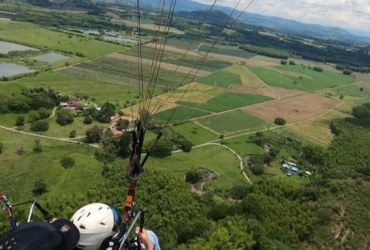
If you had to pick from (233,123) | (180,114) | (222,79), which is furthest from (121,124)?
(222,79)

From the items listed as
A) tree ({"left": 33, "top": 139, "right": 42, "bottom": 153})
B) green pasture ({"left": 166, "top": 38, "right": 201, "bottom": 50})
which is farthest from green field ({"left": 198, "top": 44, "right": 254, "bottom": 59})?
tree ({"left": 33, "top": 139, "right": 42, "bottom": 153})

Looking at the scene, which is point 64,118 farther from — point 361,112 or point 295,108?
point 361,112

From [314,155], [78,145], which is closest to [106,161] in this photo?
[78,145]

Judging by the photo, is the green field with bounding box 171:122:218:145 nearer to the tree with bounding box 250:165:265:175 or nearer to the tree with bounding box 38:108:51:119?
the tree with bounding box 250:165:265:175

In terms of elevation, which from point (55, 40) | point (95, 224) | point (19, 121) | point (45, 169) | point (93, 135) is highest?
point (95, 224)

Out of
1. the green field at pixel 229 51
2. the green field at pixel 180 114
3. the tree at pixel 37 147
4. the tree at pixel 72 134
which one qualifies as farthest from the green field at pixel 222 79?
the tree at pixel 37 147

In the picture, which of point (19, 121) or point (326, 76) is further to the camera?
point (326, 76)

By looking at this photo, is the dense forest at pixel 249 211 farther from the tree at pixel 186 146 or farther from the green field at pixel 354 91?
the green field at pixel 354 91
